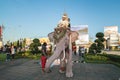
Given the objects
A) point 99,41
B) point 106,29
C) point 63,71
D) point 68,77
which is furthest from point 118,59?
point 106,29

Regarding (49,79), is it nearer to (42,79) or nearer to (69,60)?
(42,79)

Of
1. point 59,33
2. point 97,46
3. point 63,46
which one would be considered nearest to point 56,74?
point 63,46

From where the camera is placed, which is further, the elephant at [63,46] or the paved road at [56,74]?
the elephant at [63,46]

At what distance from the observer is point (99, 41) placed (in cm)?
4519

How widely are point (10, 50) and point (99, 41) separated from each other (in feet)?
61.5

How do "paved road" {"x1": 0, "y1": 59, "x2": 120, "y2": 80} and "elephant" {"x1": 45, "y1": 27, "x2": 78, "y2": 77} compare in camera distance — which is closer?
"paved road" {"x1": 0, "y1": 59, "x2": 120, "y2": 80}

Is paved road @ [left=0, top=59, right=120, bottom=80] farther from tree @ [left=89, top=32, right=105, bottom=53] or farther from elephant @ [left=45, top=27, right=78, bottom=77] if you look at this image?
tree @ [left=89, top=32, right=105, bottom=53]

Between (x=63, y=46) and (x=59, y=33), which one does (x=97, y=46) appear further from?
(x=63, y=46)

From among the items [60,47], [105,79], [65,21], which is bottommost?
[105,79]

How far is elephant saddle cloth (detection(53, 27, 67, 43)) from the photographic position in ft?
44.6

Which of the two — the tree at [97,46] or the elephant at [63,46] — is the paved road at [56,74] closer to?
the elephant at [63,46]

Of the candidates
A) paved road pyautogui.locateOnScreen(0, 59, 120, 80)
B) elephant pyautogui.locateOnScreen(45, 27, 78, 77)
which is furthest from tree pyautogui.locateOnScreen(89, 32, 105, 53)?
elephant pyautogui.locateOnScreen(45, 27, 78, 77)

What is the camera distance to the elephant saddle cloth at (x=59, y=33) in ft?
44.6

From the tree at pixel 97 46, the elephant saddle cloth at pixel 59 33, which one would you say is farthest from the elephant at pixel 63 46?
the tree at pixel 97 46
